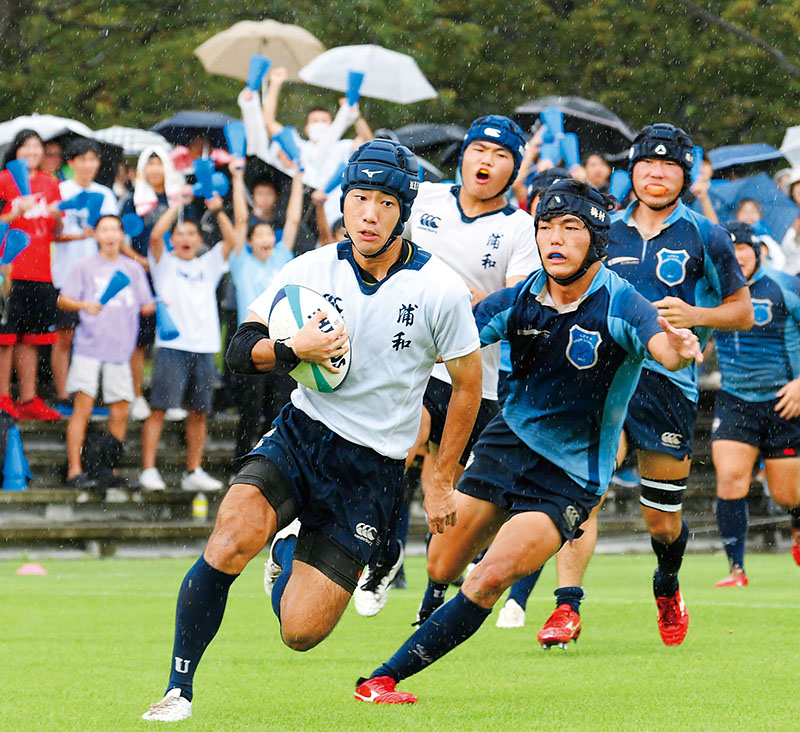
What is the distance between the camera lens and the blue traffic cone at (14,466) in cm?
1382

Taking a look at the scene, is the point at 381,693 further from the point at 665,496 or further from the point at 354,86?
the point at 354,86

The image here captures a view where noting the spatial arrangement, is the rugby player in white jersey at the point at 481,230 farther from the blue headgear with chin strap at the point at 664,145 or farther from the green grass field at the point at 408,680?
the green grass field at the point at 408,680

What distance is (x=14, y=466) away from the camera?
1391cm

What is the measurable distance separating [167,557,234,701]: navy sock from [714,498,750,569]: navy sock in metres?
7.04

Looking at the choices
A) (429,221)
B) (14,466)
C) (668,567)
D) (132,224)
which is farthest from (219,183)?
(668,567)

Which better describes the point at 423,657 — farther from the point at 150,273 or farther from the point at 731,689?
the point at 150,273

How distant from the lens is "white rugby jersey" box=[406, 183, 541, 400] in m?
8.71

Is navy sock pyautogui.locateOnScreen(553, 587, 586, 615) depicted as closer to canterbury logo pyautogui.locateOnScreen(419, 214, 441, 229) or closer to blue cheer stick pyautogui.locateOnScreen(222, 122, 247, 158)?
canterbury logo pyautogui.locateOnScreen(419, 214, 441, 229)

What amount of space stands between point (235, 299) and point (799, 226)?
597cm

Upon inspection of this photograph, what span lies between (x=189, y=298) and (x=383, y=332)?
8667 millimetres

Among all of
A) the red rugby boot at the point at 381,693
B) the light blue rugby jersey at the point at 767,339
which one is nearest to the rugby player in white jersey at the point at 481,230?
the red rugby boot at the point at 381,693

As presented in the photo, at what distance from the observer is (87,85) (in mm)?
23984

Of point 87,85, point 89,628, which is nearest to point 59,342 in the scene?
point 89,628

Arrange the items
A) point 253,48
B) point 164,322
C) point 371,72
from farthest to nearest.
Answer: point 253,48 → point 371,72 → point 164,322
